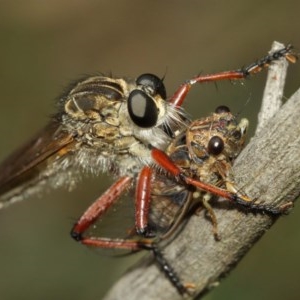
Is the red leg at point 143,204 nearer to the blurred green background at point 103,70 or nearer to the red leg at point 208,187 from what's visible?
the red leg at point 208,187

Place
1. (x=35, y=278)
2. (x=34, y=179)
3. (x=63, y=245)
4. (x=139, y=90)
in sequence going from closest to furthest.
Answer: (x=139, y=90) < (x=34, y=179) < (x=35, y=278) < (x=63, y=245)

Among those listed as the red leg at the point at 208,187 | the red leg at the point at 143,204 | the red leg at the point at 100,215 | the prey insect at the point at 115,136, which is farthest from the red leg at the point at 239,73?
the red leg at the point at 100,215

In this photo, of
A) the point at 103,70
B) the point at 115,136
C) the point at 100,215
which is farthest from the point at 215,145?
the point at 103,70

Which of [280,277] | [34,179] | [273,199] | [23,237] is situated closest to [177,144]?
[273,199]

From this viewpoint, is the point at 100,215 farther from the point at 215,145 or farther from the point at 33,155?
the point at 215,145

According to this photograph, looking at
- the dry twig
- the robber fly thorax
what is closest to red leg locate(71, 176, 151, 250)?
the robber fly thorax

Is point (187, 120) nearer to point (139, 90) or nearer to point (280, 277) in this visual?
point (139, 90)

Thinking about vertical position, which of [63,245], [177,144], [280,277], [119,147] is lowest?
[280,277]
